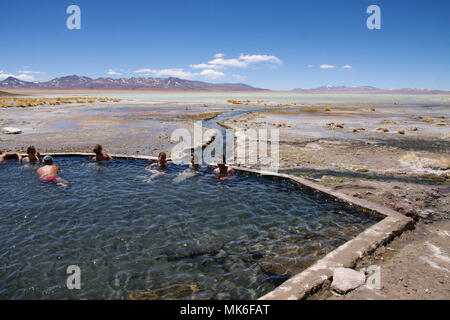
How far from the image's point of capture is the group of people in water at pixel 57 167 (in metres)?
10.1

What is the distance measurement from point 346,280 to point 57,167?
33.7 feet

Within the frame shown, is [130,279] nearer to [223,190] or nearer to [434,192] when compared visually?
[223,190]

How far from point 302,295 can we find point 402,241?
3270 millimetres

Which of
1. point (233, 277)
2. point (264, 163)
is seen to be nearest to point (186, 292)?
point (233, 277)

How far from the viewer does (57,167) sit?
34.4 ft

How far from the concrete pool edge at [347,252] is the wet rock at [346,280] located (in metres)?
0.14

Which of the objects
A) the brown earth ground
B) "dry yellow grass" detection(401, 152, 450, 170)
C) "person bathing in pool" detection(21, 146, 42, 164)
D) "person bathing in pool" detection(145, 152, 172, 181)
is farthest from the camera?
"dry yellow grass" detection(401, 152, 450, 170)

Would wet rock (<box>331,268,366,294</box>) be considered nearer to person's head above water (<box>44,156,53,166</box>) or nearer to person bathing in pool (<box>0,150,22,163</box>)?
person's head above water (<box>44,156,53,166</box>)

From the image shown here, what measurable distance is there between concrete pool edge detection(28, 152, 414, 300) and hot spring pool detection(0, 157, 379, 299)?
41 centimetres

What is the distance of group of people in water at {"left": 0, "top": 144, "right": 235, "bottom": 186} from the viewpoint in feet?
33.1

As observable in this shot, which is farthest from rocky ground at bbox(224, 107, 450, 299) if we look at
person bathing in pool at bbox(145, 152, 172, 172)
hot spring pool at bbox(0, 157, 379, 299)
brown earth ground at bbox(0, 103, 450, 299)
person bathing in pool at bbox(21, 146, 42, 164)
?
person bathing in pool at bbox(21, 146, 42, 164)

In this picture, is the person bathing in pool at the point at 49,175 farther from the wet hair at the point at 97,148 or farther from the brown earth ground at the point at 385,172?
the brown earth ground at the point at 385,172

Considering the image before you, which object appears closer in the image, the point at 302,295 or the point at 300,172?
the point at 302,295

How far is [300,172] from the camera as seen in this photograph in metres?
11.8
